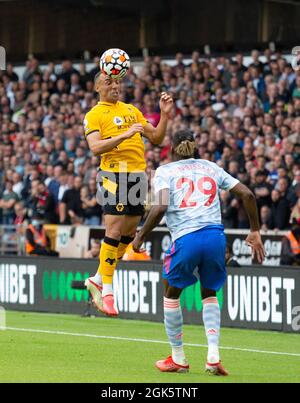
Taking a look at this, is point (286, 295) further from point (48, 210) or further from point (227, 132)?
point (48, 210)

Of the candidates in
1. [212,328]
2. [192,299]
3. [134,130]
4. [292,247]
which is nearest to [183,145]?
[134,130]

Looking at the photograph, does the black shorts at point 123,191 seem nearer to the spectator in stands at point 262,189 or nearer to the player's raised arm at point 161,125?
the player's raised arm at point 161,125

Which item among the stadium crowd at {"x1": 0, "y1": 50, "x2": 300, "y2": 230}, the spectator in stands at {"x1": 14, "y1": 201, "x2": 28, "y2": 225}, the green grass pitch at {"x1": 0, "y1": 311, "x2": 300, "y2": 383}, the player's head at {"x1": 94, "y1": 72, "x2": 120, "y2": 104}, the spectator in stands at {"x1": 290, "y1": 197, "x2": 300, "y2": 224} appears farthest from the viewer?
the spectator in stands at {"x1": 14, "y1": 201, "x2": 28, "y2": 225}

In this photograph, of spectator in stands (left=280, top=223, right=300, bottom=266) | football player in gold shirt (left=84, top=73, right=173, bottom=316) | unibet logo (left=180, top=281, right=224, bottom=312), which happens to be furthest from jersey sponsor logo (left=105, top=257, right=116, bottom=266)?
spectator in stands (left=280, top=223, right=300, bottom=266)

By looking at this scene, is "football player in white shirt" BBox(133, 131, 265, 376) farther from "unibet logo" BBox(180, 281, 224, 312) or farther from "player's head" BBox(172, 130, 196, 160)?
"unibet logo" BBox(180, 281, 224, 312)

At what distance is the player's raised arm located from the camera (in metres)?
11.6

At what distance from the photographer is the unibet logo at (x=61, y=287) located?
19812 millimetres

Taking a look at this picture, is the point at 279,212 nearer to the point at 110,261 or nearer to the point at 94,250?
the point at 94,250

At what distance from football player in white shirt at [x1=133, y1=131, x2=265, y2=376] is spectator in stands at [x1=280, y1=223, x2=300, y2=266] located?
8203 mm

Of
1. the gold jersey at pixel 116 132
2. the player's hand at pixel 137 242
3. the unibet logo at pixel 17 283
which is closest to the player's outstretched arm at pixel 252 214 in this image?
the player's hand at pixel 137 242

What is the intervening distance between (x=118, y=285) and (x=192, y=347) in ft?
17.9

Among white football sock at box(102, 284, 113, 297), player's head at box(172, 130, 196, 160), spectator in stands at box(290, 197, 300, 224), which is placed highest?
player's head at box(172, 130, 196, 160)

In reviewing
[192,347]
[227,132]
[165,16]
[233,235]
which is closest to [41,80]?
[165,16]

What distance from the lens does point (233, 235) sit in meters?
20.5
